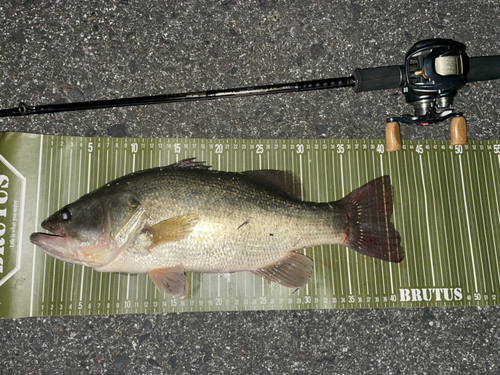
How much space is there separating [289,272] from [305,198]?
0.65 metres

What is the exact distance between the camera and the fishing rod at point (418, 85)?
2479 millimetres

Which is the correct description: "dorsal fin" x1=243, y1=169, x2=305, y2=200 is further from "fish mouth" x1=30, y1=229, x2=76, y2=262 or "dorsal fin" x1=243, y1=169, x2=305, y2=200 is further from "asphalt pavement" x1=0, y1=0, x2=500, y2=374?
"fish mouth" x1=30, y1=229, x2=76, y2=262

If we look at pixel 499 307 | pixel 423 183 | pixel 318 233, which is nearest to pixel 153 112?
pixel 318 233

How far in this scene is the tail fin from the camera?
2.68 meters

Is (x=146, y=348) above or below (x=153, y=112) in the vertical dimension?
below

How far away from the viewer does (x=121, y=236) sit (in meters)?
2.35

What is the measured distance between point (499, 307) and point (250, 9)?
338 centimetres

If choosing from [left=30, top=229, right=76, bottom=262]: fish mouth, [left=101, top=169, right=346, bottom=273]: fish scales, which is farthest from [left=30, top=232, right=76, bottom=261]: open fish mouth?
[left=101, top=169, right=346, bottom=273]: fish scales

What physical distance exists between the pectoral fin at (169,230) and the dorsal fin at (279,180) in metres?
0.63

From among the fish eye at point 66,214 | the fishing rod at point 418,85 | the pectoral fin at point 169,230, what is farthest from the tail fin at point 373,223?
the fish eye at point 66,214

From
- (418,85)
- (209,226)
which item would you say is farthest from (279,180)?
(418,85)

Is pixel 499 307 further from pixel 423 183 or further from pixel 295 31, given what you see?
pixel 295 31

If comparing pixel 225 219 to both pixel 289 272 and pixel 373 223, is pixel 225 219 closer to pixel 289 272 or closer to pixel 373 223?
pixel 289 272

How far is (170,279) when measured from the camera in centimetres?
251
